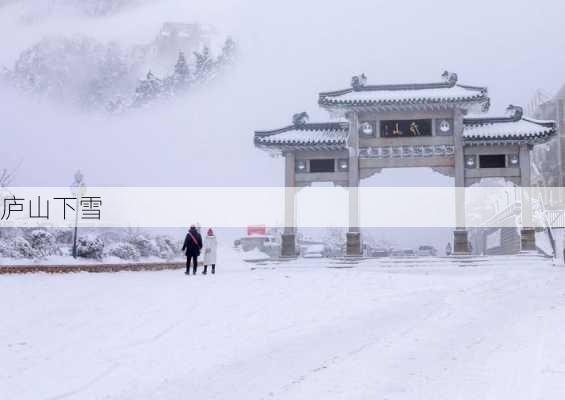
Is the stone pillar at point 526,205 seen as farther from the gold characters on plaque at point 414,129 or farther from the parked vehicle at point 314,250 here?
the parked vehicle at point 314,250

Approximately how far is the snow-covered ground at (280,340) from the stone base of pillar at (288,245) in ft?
33.1

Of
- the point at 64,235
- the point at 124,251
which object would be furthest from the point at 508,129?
the point at 64,235

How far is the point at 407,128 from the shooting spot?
22.4 m

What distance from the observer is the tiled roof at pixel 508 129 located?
70.4 ft

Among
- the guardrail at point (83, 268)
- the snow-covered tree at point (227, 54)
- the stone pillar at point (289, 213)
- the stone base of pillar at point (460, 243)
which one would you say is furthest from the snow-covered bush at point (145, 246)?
the snow-covered tree at point (227, 54)

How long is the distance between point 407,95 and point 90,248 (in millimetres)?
12593

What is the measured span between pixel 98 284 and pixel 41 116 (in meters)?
46.2

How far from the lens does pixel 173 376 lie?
5305 mm

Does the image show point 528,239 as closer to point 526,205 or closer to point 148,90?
point 526,205

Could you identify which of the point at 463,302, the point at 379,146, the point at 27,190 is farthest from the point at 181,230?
the point at 463,302

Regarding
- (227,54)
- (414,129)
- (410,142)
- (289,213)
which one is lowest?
(289,213)

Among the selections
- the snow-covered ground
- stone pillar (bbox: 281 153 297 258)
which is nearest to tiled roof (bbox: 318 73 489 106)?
stone pillar (bbox: 281 153 297 258)

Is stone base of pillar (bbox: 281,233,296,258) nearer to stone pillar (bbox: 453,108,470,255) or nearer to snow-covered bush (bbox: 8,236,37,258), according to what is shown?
stone pillar (bbox: 453,108,470,255)

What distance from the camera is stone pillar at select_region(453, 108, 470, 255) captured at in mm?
20828
